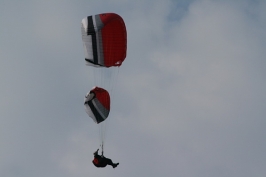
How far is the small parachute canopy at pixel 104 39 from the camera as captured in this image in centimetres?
2566

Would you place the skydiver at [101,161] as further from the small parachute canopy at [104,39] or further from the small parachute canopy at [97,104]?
the small parachute canopy at [104,39]

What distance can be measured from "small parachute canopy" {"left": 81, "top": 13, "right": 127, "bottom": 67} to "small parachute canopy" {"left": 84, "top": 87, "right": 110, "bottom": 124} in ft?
8.25

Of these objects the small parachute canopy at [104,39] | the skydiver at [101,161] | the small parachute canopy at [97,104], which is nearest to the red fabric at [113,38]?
the small parachute canopy at [104,39]

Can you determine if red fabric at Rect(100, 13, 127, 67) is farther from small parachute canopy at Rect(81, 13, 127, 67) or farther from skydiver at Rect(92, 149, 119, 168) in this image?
skydiver at Rect(92, 149, 119, 168)

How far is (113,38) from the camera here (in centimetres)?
2597

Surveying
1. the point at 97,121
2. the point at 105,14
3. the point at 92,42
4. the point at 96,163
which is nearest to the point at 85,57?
the point at 92,42

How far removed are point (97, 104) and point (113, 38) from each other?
16.2ft

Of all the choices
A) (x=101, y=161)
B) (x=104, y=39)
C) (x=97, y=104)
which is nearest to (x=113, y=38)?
(x=104, y=39)

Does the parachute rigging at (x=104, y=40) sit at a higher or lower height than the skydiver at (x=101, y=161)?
higher

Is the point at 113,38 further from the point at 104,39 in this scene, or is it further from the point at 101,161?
the point at 101,161

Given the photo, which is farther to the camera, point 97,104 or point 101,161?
point 97,104

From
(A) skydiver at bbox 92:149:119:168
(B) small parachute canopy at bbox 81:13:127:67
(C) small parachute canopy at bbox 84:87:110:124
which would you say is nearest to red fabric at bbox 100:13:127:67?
(B) small parachute canopy at bbox 81:13:127:67

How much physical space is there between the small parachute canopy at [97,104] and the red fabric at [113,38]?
2637mm

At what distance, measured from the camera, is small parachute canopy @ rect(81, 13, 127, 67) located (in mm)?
25656
